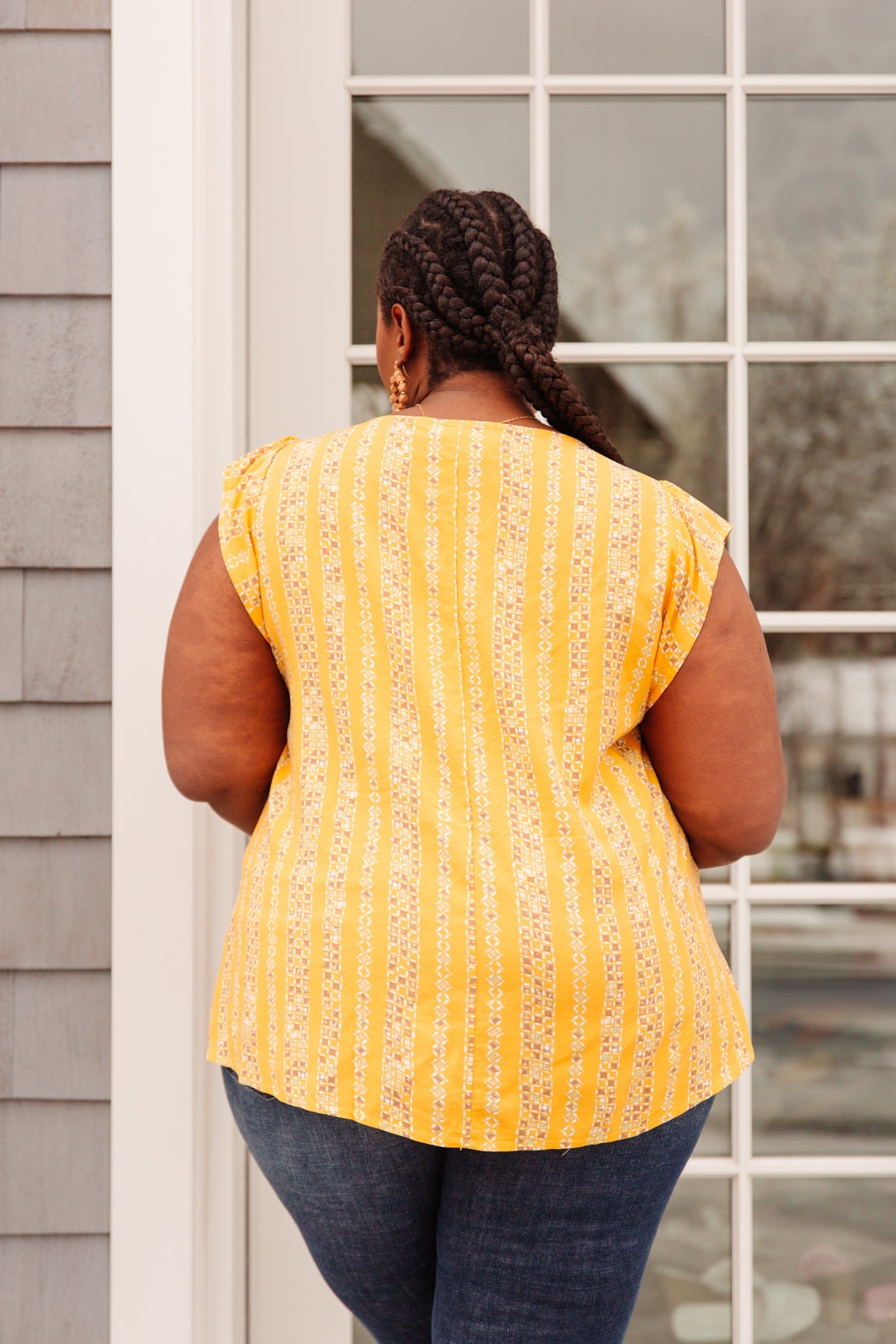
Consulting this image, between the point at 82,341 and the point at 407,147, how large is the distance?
1.99 ft

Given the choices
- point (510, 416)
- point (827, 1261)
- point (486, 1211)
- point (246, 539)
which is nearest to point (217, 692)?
point (246, 539)

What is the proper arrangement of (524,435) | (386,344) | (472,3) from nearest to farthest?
(524,435)
(386,344)
(472,3)

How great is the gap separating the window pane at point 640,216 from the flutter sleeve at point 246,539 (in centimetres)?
86

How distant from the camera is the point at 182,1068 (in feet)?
4.61

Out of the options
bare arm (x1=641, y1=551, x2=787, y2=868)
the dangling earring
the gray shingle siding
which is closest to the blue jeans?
bare arm (x1=641, y1=551, x2=787, y2=868)

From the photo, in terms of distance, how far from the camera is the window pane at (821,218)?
1639 mm

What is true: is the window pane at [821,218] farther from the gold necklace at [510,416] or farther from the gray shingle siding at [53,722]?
the gray shingle siding at [53,722]

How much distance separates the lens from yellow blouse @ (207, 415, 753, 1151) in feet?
2.89

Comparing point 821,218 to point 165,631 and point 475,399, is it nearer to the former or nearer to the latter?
point 475,399

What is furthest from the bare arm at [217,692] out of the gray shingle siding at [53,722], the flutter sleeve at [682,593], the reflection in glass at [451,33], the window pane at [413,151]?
the reflection in glass at [451,33]

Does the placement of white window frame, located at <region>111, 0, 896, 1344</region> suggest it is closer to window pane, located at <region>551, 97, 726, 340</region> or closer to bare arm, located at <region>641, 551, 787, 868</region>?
window pane, located at <region>551, 97, 726, 340</region>

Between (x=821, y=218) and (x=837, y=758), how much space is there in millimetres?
856

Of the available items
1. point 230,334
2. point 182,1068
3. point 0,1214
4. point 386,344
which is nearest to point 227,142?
point 230,334

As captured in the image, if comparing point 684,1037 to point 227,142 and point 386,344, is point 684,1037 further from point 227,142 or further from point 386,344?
point 227,142
